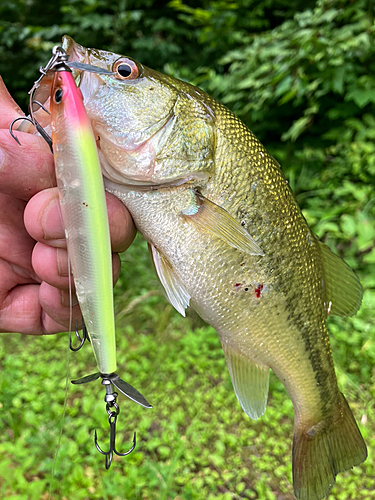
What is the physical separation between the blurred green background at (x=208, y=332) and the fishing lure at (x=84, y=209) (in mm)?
708

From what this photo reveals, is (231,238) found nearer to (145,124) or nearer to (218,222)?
(218,222)

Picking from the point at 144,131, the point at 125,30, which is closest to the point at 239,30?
the point at 125,30

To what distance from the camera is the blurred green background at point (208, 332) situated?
200 centimetres

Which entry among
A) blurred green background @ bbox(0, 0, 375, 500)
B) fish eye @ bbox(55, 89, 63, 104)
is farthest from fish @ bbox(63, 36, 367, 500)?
blurred green background @ bbox(0, 0, 375, 500)

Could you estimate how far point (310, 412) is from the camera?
4.10ft

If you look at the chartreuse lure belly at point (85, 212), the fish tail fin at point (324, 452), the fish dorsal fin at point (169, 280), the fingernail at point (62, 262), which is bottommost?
the fish tail fin at point (324, 452)

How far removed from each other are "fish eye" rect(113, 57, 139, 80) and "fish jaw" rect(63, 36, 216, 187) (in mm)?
10

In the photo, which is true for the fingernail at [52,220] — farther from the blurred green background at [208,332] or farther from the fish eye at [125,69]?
the blurred green background at [208,332]

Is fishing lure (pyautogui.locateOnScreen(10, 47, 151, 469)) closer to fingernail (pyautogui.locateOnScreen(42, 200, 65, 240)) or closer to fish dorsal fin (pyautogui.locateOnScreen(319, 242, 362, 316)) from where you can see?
fingernail (pyautogui.locateOnScreen(42, 200, 65, 240))

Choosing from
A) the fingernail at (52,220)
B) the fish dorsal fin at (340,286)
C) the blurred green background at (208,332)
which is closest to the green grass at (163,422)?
the blurred green background at (208,332)

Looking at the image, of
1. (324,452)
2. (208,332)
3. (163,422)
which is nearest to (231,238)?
(324,452)

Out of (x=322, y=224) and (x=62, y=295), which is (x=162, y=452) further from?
(x=322, y=224)

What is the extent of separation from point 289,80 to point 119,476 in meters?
2.99

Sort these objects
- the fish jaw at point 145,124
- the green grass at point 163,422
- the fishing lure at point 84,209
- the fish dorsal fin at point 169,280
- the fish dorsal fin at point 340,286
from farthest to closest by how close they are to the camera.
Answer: the green grass at point 163,422 → the fish dorsal fin at point 340,286 → the fish dorsal fin at point 169,280 → the fish jaw at point 145,124 → the fishing lure at point 84,209
